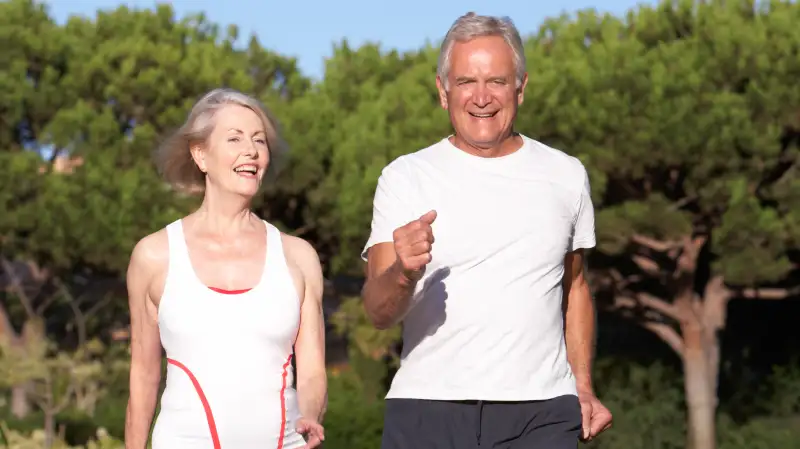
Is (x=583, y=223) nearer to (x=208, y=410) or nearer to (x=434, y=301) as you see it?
(x=434, y=301)

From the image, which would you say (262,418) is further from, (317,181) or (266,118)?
(317,181)

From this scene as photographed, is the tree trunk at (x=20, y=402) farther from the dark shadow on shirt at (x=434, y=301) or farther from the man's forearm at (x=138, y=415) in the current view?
the dark shadow on shirt at (x=434, y=301)

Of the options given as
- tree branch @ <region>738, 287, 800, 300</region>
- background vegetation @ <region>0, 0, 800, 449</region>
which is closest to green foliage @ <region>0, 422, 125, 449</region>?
background vegetation @ <region>0, 0, 800, 449</region>

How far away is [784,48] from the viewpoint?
61.1 feet

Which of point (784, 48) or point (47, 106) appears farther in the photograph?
point (47, 106)

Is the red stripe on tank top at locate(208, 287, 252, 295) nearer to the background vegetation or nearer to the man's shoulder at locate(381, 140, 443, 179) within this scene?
the man's shoulder at locate(381, 140, 443, 179)

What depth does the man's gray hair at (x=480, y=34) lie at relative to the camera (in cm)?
418

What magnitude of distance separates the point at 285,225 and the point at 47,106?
5.83m

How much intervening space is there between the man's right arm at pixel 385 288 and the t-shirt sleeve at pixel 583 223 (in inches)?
24.6

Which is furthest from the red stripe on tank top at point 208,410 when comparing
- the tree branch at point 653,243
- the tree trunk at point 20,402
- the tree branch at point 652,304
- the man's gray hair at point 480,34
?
the tree trunk at point 20,402

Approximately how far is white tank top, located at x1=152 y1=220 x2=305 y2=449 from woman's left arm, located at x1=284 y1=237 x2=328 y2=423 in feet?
0.32

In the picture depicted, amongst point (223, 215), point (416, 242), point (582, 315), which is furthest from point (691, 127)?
point (416, 242)

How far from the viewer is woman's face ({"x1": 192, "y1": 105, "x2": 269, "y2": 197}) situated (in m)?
4.10

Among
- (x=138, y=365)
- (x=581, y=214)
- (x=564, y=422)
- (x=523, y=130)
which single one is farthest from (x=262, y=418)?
(x=523, y=130)
